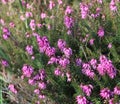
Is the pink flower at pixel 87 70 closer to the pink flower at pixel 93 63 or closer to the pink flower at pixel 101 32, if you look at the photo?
the pink flower at pixel 93 63

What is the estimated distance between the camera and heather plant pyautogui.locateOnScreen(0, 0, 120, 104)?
10.8ft

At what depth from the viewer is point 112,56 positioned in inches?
148

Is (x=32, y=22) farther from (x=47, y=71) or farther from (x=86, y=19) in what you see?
(x=47, y=71)

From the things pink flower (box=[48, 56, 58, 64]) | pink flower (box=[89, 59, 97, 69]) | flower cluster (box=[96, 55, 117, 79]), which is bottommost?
flower cluster (box=[96, 55, 117, 79])

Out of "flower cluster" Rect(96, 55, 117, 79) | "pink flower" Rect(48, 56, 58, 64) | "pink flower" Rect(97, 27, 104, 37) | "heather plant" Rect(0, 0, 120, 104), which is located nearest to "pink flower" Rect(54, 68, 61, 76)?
"heather plant" Rect(0, 0, 120, 104)

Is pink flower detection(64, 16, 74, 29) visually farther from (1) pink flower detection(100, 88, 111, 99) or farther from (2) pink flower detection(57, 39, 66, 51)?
(1) pink flower detection(100, 88, 111, 99)

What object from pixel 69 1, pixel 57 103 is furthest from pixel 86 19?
pixel 69 1

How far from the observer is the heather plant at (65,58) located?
10.8 feet

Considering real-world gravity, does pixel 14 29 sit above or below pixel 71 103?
above

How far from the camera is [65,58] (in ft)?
11.1

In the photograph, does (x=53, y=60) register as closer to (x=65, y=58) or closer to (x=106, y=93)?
(x=65, y=58)

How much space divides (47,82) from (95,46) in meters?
0.73

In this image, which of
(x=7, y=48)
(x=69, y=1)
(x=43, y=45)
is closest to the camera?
(x=43, y=45)

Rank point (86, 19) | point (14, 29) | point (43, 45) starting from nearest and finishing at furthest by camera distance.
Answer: point (43, 45), point (86, 19), point (14, 29)
